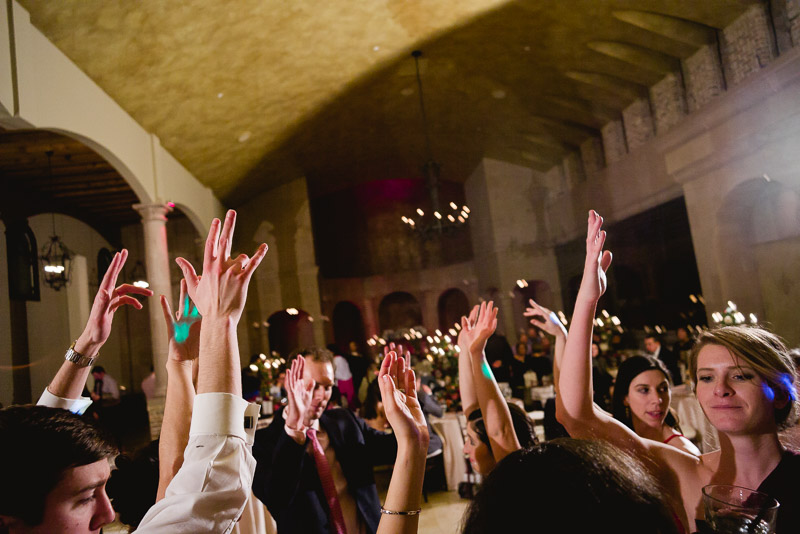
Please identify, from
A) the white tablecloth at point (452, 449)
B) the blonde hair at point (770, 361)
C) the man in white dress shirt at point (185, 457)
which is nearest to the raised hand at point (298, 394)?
the man in white dress shirt at point (185, 457)

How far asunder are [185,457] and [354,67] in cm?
889

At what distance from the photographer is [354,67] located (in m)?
8.95

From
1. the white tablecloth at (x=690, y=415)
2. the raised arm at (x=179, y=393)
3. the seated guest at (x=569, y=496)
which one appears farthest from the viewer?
the white tablecloth at (x=690, y=415)

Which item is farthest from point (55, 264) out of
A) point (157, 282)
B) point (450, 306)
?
point (450, 306)

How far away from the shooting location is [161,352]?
7234 mm

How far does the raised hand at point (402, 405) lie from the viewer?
3.50 ft

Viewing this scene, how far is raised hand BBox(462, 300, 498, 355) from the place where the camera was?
1.90 m

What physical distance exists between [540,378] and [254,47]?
6.09 m

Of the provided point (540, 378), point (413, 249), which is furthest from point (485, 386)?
point (413, 249)

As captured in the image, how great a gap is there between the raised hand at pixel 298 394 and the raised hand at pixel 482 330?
1.97ft

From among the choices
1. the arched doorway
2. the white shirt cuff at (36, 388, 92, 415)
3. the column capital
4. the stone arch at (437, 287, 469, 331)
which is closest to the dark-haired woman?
the white shirt cuff at (36, 388, 92, 415)

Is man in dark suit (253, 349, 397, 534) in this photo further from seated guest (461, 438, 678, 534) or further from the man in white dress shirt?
seated guest (461, 438, 678, 534)

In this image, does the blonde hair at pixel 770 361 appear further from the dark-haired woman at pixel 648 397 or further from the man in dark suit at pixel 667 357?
the man in dark suit at pixel 667 357

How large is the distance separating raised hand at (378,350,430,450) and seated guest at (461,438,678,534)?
1.22ft
